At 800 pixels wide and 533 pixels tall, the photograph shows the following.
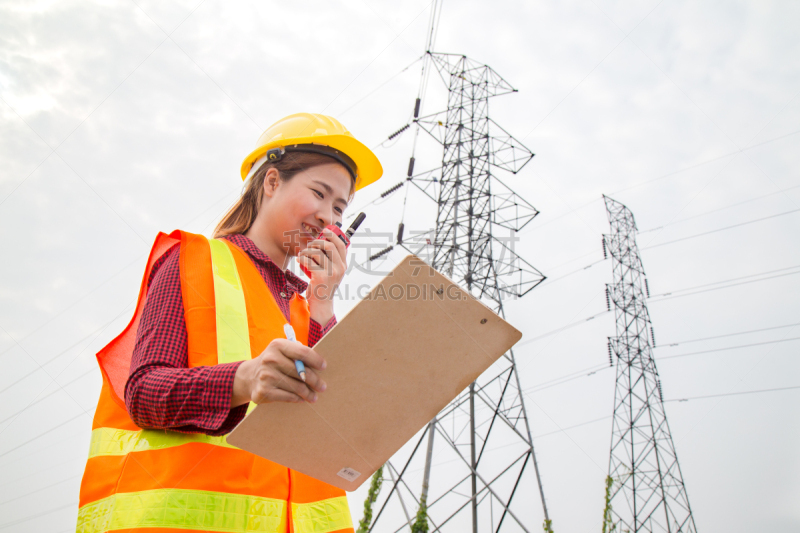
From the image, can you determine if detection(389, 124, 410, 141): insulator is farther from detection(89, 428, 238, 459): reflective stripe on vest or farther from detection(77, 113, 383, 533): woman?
detection(89, 428, 238, 459): reflective stripe on vest

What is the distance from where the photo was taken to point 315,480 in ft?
4.26

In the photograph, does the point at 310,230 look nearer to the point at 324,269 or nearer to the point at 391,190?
the point at 324,269

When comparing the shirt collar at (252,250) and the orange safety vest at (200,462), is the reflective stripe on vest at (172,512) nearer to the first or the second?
the orange safety vest at (200,462)

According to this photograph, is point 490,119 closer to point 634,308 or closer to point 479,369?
point 634,308

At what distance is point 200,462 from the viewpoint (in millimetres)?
1019

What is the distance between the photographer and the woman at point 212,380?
0.94 metres

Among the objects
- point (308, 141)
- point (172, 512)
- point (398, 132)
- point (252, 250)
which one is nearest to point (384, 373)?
point (172, 512)

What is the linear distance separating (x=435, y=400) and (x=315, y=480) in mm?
453

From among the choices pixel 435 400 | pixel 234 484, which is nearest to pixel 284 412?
pixel 234 484

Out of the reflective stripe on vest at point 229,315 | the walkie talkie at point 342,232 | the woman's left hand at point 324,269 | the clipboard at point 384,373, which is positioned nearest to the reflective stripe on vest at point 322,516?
the clipboard at point 384,373

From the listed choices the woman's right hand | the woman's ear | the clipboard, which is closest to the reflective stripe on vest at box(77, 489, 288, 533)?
the clipboard

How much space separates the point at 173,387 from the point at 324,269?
26.7 inches

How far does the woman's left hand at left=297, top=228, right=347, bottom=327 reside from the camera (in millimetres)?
1510

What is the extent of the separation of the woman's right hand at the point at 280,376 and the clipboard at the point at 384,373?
3cm
